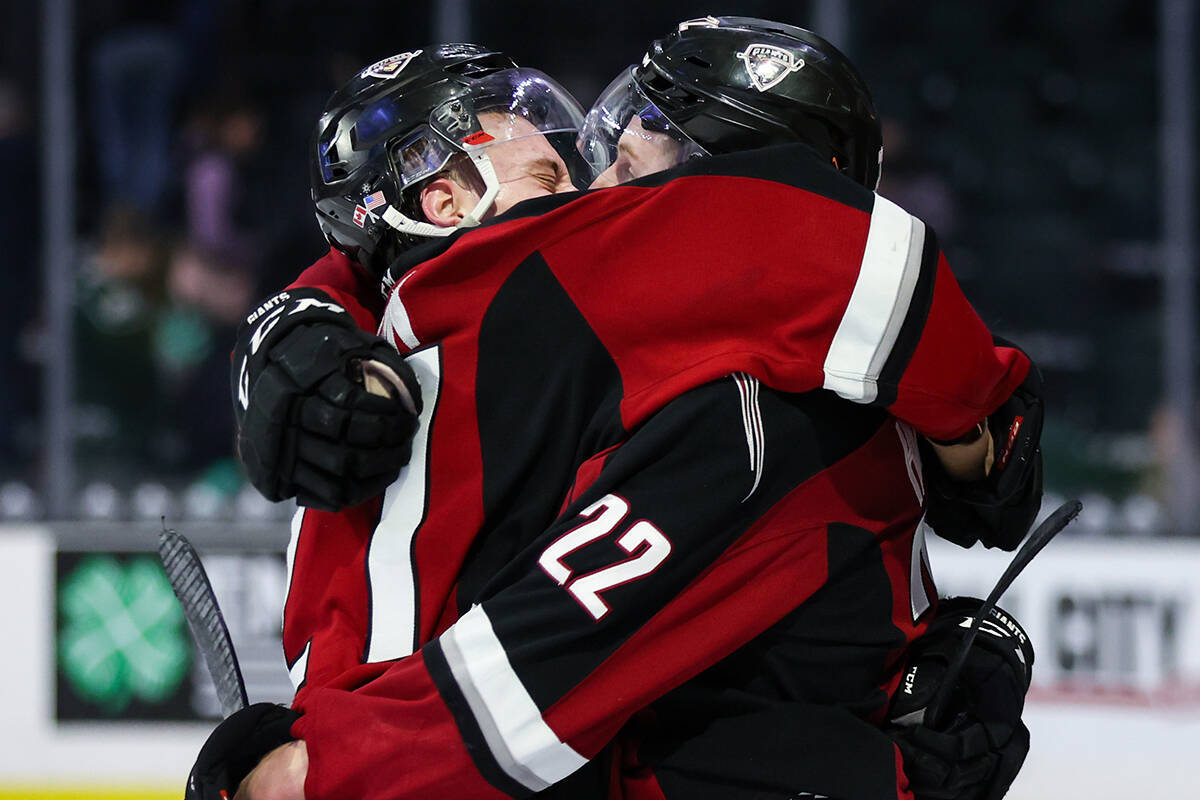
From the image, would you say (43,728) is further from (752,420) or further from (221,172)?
(752,420)

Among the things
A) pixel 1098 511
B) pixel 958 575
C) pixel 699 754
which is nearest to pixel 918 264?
pixel 699 754

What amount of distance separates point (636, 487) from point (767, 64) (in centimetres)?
49

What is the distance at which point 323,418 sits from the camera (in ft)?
4.34

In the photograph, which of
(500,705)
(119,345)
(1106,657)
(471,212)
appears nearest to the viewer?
(500,705)

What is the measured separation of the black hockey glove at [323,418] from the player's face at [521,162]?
312mm

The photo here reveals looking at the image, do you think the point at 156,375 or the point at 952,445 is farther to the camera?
the point at 156,375

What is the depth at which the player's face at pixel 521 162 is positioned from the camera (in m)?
1.65

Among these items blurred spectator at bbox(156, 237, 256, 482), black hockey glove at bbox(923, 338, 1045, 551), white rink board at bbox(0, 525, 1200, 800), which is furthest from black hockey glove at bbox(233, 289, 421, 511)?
blurred spectator at bbox(156, 237, 256, 482)

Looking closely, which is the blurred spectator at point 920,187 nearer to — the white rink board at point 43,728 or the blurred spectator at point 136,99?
the blurred spectator at point 136,99

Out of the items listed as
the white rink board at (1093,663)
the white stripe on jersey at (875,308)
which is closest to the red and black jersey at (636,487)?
the white stripe on jersey at (875,308)

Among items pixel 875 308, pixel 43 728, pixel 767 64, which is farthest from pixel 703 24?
pixel 43 728

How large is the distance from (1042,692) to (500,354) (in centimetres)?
276

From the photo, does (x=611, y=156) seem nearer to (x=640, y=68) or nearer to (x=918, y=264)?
(x=640, y=68)

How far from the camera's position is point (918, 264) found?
1.32m
